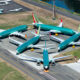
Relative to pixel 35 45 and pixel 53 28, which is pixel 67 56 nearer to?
pixel 35 45

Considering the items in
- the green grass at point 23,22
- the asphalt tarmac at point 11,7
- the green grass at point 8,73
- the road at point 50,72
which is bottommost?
the green grass at point 8,73

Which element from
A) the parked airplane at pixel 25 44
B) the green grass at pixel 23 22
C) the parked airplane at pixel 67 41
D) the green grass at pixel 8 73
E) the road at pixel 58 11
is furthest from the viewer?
the road at pixel 58 11

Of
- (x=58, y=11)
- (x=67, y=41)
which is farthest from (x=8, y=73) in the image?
(x=58, y=11)

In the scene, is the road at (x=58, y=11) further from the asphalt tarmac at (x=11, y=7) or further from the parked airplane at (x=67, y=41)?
the parked airplane at (x=67, y=41)

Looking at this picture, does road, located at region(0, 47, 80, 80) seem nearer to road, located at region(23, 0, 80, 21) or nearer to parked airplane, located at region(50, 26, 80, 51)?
parked airplane, located at region(50, 26, 80, 51)

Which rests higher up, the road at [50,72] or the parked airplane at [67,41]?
the parked airplane at [67,41]

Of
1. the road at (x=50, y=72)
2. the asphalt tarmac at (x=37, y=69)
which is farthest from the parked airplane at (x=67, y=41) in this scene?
the road at (x=50, y=72)

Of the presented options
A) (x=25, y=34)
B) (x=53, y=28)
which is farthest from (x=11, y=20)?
(x=53, y=28)

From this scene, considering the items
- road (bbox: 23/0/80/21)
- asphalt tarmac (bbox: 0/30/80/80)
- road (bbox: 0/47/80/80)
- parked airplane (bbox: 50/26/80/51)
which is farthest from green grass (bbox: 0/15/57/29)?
road (bbox: 0/47/80/80)

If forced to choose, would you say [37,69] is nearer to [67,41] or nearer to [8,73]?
[8,73]
